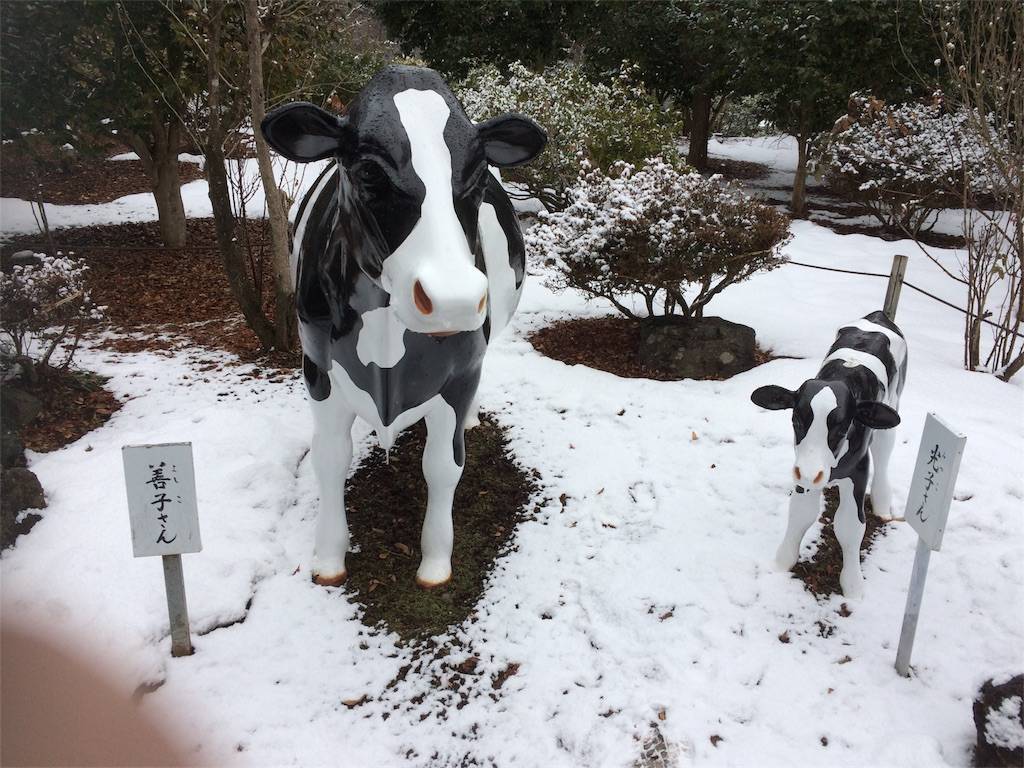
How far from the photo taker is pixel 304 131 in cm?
204

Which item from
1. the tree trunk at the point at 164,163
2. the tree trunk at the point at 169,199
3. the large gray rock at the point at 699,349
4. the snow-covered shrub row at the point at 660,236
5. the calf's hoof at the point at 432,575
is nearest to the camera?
the calf's hoof at the point at 432,575

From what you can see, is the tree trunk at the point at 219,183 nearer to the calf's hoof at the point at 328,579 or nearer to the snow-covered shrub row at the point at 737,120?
the calf's hoof at the point at 328,579

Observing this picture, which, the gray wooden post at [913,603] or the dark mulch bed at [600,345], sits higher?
the gray wooden post at [913,603]

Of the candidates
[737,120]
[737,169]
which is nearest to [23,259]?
[737,169]

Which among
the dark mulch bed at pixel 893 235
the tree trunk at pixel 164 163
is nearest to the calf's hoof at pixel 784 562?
the tree trunk at pixel 164 163

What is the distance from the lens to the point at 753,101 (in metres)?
21.7

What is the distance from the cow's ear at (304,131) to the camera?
1.99 meters

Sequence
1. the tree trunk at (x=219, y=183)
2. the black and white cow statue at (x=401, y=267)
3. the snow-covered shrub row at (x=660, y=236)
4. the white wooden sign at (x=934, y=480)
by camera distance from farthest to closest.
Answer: the snow-covered shrub row at (x=660, y=236) → the tree trunk at (x=219, y=183) → the white wooden sign at (x=934, y=480) → the black and white cow statue at (x=401, y=267)

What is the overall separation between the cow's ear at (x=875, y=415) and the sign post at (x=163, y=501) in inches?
106

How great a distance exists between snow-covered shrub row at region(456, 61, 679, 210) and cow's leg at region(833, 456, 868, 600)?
5.91m

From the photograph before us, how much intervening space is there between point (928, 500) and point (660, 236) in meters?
3.38

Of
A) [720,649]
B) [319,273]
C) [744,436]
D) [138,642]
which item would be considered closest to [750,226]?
[744,436]

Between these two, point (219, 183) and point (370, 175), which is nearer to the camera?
point (370, 175)

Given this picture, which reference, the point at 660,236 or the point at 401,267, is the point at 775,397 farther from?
the point at 660,236
